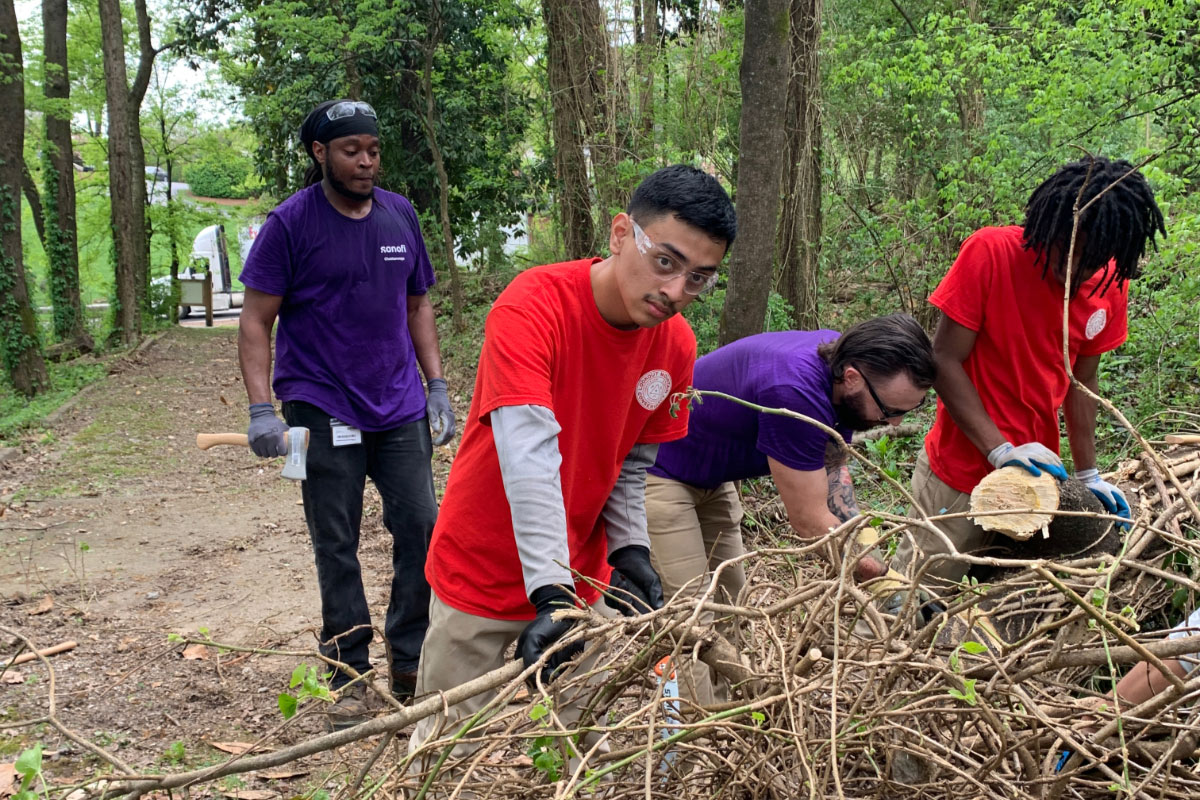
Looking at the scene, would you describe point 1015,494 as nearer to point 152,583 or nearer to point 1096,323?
point 1096,323

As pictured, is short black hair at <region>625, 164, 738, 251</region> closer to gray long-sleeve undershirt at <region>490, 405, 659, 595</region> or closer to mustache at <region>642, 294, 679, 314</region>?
mustache at <region>642, 294, 679, 314</region>

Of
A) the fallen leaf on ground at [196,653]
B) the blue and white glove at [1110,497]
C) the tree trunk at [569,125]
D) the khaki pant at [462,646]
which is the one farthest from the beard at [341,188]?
the tree trunk at [569,125]

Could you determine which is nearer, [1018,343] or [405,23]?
[1018,343]

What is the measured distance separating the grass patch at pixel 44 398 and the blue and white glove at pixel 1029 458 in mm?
9746

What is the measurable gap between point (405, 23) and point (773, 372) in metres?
13.2

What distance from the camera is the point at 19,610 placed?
5.02m

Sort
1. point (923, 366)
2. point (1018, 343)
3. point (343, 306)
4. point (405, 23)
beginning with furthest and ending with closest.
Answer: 1. point (405, 23)
2. point (343, 306)
3. point (1018, 343)
4. point (923, 366)

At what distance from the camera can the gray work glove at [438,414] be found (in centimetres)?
408

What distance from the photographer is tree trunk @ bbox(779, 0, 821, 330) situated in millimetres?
7211

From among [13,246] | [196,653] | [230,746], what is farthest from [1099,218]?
[13,246]

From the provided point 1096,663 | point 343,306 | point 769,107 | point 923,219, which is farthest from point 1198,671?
point 923,219

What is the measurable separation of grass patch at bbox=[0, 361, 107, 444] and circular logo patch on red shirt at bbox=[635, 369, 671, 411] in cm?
939

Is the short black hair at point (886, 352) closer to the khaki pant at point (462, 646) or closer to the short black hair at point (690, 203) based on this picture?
the short black hair at point (690, 203)

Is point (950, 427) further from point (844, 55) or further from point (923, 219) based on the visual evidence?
point (844, 55)
